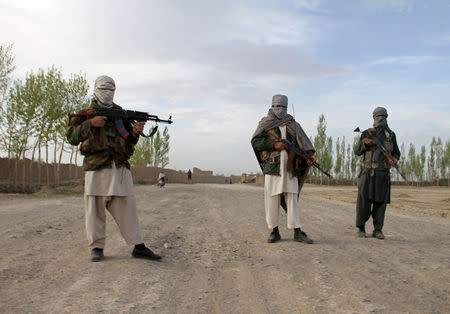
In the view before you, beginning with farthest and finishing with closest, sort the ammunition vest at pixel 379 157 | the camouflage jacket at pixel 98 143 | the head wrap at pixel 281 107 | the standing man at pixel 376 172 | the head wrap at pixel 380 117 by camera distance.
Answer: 1. the head wrap at pixel 380 117
2. the ammunition vest at pixel 379 157
3. the standing man at pixel 376 172
4. the head wrap at pixel 281 107
5. the camouflage jacket at pixel 98 143

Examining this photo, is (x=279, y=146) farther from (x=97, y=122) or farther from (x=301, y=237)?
(x=97, y=122)

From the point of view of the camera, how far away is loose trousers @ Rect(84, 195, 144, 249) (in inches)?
140

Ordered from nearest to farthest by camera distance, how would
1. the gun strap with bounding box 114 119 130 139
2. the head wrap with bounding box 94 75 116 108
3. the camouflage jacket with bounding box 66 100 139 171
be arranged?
the camouflage jacket with bounding box 66 100 139 171 → the gun strap with bounding box 114 119 130 139 → the head wrap with bounding box 94 75 116 108

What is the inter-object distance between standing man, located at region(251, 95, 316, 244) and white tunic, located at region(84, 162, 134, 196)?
1.96 m

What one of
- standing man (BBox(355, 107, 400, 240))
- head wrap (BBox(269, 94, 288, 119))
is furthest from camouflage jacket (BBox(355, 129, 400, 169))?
head wrap (BBox(269, 94, 288, 119))

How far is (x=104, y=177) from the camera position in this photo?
359 centimetres

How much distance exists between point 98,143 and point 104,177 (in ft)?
1.07

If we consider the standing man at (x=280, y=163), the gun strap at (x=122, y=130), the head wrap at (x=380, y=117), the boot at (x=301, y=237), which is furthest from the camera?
the head wrap at (x=380, y=117)

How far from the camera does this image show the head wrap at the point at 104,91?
3814 mm

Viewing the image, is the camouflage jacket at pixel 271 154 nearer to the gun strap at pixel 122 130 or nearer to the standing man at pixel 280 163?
the standing man at pixel 280 163

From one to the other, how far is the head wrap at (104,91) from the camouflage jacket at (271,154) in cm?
198

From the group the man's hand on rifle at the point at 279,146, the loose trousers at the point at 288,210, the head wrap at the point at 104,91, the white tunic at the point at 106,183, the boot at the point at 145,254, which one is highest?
the head wrap at the point at 104,91

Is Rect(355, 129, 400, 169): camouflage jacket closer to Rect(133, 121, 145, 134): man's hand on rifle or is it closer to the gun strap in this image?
Rect(133, 121, 145, 134): man's hand on rifle

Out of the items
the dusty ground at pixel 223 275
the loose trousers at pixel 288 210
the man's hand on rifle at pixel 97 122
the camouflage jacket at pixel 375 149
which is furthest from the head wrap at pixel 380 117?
the man's hand on rifle at pixel 97 122
